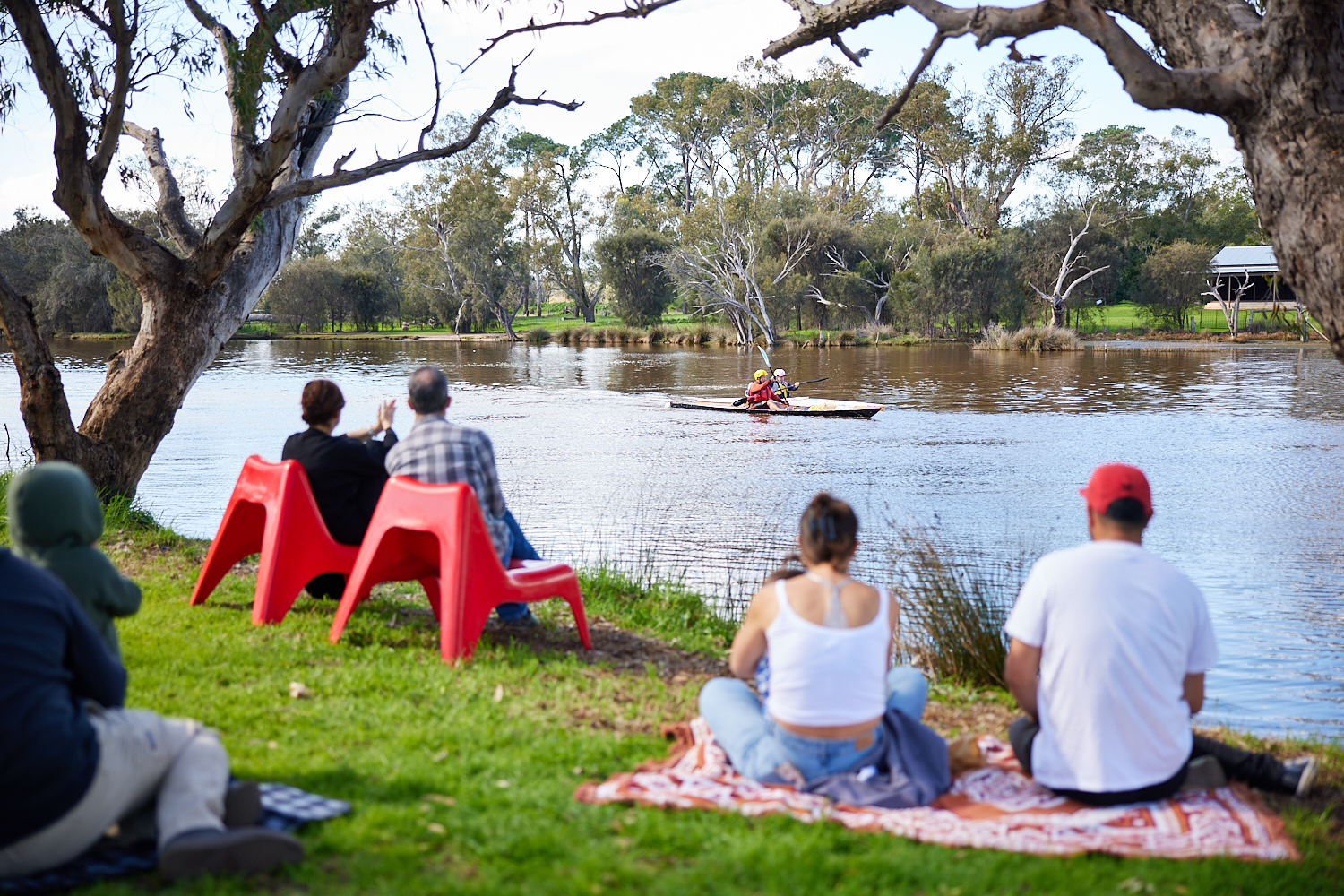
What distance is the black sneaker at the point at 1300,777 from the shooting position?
352 cm

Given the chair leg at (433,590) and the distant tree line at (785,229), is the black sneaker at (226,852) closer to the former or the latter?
the chair leg at (433,590)

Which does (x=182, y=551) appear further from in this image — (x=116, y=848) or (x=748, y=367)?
(x=748, y=367)

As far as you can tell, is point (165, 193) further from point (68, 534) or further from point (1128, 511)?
point (1128, 511)

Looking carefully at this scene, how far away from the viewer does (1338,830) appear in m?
3.31

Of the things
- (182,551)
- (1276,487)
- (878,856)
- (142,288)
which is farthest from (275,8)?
(1276,487)

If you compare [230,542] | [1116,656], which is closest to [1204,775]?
[1116,656]

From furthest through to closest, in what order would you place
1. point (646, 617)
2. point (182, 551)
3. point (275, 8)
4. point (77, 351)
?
point (77, 351)
point (275, 8)
point (182, 551)
point (646, 617)

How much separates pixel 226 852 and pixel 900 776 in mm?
1967

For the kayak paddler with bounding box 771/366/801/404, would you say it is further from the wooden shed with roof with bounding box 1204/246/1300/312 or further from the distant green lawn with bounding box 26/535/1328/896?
the wooden shed with roof with bounding box 1204/246/1300/312

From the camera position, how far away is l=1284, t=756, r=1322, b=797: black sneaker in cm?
352

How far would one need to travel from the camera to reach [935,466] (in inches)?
615

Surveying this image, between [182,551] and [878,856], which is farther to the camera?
[182,551]

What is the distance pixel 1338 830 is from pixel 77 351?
165 feet

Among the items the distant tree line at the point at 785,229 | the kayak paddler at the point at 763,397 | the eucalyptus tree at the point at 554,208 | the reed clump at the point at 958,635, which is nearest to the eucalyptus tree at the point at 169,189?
the reed clump at the point at 958,635
